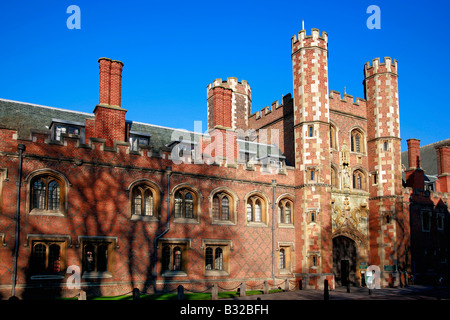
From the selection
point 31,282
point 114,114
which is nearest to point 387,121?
point 114,114

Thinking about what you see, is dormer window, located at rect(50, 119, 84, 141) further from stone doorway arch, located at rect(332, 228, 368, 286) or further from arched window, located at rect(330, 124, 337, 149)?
stone doorway arch, located at rect(332, 228, 368, 286)

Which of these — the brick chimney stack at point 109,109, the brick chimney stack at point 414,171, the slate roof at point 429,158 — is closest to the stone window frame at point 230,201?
the brick chimney stack at point 109,109

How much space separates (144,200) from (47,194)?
4.65 m

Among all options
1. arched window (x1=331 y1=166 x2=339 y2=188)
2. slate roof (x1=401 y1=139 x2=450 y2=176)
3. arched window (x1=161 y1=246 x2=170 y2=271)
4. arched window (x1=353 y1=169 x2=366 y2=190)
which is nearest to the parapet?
arched window (x1=331 y1=166 x2=339 y2=188)

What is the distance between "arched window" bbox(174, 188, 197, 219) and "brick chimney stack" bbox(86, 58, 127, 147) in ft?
13.4

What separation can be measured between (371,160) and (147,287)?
17.2 meters

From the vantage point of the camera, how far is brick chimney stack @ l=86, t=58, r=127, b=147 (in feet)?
78.4

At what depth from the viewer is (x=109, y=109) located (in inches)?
946

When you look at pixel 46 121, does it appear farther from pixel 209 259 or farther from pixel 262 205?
pixel 262 205

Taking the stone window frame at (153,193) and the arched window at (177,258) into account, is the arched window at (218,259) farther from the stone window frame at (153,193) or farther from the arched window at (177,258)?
the stone window frame at (153,193)

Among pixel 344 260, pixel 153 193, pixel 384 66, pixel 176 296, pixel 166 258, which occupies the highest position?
pixel 384 66

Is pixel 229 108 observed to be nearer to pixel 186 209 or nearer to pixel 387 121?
pixel 186 209

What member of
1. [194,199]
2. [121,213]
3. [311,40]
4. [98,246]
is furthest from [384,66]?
[98,246]

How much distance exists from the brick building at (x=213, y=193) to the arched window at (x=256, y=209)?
60 mm
